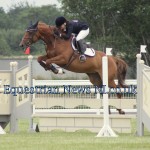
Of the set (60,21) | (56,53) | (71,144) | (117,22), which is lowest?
(71,144)

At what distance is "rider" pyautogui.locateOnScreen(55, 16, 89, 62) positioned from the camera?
14.5 metres

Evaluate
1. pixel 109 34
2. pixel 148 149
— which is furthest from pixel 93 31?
pixel 148 149

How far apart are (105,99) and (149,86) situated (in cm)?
82

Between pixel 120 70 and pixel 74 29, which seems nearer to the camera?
pixel 74 29

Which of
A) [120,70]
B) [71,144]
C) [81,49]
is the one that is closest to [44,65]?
[81,49]

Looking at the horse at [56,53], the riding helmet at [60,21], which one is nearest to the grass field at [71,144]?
the horse at [56,53]

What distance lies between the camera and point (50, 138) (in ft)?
38.4

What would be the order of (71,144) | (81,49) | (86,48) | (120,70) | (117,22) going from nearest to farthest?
1. (71,144)
2. (81,49)
3. (86,48)
4. (120,70)
5. (117,22)

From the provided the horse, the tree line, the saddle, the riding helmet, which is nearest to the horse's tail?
the horse

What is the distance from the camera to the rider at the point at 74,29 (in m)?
14.5

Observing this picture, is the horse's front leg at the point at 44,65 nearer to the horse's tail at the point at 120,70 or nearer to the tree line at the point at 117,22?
the horse's tail at the point at 120,70

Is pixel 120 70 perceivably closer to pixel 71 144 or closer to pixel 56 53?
pixel 56 53

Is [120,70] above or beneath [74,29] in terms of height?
beneath

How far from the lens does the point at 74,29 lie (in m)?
14.9
